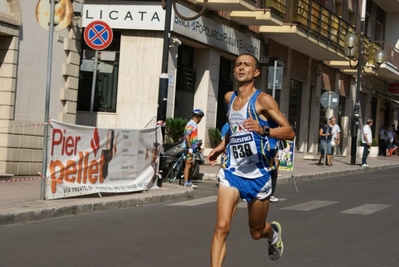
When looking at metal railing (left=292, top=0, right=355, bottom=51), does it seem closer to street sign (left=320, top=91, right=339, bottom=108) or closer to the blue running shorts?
street sign (left=320, top=91, right=339, bottom=108)

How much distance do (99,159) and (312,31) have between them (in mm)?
17113

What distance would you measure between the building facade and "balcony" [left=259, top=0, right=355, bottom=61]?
4cm

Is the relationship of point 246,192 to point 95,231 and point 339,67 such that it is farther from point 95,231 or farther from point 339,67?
point 339,67

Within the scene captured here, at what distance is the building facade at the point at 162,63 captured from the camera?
16781 mm

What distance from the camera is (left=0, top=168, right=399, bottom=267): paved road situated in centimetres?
855

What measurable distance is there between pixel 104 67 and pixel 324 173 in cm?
1010

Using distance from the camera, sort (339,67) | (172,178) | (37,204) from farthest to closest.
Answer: (339,67) → (172,178) → (37,204)

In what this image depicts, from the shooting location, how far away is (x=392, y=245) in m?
9.96

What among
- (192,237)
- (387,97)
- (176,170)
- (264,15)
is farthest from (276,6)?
(387,97)

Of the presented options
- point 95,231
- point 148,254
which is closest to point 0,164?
point 95,231

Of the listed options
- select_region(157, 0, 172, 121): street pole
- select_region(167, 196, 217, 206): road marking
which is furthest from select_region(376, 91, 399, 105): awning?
select_region(167, 196, 217, 206): road marking

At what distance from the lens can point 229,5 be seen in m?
23.8

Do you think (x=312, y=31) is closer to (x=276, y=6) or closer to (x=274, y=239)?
(x=276, y=6)

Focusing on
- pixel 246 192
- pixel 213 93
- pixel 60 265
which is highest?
pixel 213 93
